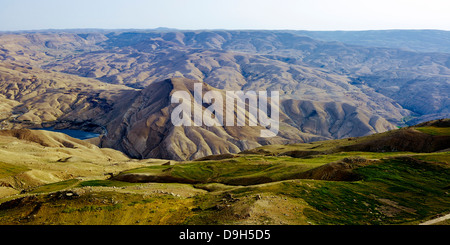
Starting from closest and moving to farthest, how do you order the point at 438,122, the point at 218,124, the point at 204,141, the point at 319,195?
the point at 319,195 → the point at 438,122 → the point at 204,141 → the point at 218,124

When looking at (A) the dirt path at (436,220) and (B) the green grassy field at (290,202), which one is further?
(B) the green grassy field at (290,202)

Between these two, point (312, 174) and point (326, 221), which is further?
point (312, 174)

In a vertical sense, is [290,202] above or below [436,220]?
below

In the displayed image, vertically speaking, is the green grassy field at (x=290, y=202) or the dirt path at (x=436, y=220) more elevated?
the dirt path at (x=436, y=220)

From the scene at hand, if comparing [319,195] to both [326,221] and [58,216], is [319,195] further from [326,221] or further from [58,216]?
[58,216]

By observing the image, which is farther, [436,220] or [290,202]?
[290,202]

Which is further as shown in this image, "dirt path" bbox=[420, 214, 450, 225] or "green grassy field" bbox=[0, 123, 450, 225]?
"green grassy field" bbox=[0, 123, 450, 225]

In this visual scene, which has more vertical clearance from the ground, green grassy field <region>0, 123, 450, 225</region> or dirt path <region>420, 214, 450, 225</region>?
dirt path <region>420, 214, 450, 225</region>

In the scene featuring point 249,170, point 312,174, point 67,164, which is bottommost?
point 67,164
